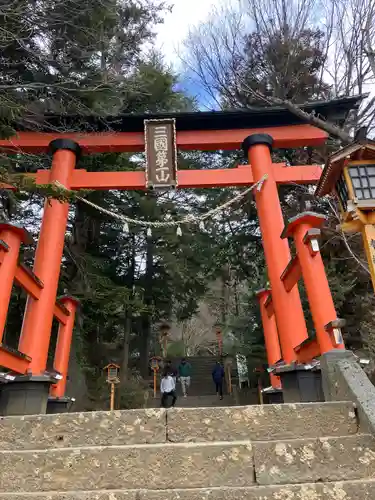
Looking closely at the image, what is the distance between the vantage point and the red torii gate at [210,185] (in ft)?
17.0

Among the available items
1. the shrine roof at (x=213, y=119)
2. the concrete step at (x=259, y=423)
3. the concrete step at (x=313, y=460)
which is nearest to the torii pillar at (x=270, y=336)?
the shrine roof at (x=213, y=119)

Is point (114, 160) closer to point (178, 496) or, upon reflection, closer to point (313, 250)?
point (313, 250)

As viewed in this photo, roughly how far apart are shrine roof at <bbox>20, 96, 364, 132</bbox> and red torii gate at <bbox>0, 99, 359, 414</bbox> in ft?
0.13

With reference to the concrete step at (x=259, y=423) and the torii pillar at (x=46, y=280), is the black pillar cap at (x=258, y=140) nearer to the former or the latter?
the torii pillar at (x=46, y=280)

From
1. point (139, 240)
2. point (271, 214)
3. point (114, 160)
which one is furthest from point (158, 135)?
point (139, 240)

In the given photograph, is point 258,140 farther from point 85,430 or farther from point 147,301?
point 147,301

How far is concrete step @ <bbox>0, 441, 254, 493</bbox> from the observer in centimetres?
222

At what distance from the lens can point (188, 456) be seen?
228cm

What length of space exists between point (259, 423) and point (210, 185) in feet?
18.1

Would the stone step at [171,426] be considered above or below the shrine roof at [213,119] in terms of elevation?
below

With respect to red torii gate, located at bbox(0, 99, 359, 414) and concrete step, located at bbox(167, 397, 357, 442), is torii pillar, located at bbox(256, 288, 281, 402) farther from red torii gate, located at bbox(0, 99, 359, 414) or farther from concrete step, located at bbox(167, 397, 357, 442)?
concrete step, located at bbox(167, 397, 357, 442)

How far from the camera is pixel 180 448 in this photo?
2.31 meters

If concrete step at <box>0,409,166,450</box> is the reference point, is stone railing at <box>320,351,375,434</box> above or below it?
above

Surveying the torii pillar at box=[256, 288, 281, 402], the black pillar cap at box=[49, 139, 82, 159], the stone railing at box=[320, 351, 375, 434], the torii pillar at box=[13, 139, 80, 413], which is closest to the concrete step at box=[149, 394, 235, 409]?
the torii pillar at box=[256, 288, 281, 402]
